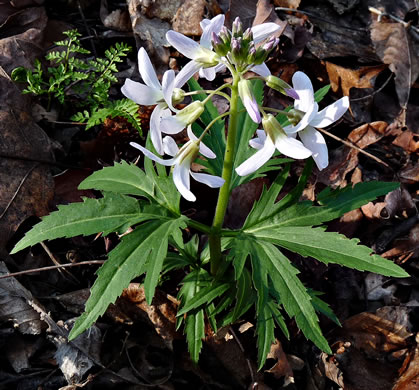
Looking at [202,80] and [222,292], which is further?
[202,80]

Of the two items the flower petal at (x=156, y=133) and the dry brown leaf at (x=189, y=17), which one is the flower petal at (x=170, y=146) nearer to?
the flower petal at (x=156, y=133)

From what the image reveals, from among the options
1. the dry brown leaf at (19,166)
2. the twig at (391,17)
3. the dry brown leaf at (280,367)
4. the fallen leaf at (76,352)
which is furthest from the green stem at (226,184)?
the twig at (391,17)

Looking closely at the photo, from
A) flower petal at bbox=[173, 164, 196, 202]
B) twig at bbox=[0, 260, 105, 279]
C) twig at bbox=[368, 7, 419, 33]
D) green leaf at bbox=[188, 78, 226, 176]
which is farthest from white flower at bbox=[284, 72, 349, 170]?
twig at bbox=[368, 7, 419, 33]

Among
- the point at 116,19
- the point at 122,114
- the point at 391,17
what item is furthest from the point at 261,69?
the point at 391,17

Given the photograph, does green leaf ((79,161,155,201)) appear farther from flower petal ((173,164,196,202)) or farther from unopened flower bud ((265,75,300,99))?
unopened flower bud ((265,75,300,99))

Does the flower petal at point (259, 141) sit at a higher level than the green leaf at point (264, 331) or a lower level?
higher

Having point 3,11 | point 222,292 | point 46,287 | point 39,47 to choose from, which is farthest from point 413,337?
point 3,11

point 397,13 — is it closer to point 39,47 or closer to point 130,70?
point 130,70

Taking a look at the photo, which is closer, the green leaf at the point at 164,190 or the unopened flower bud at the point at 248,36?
the unopened flower bud at the point at 248,36
